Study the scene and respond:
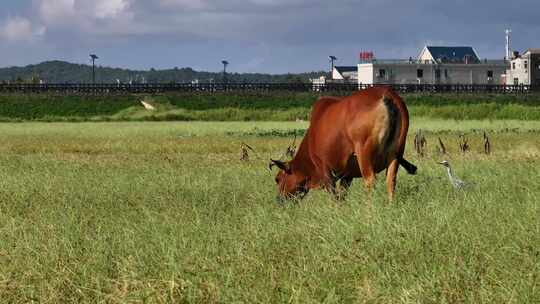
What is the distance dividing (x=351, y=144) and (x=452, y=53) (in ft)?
453

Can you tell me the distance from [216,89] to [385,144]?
80.3m

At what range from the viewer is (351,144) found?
1262cm

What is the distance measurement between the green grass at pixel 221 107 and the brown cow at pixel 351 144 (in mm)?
52003

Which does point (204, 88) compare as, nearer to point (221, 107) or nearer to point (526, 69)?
point (221, 107)

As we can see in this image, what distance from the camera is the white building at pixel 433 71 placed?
133m

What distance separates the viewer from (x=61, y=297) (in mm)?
7230

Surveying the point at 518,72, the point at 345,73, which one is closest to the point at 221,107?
the point at 518,72

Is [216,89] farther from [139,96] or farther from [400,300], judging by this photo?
[400,300]

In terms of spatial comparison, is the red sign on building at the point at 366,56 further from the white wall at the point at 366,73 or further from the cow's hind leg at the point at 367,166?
the cow's hind leg at the point at 367,166

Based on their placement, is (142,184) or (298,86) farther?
(298,86)

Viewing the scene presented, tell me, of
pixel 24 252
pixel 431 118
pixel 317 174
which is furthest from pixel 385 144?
pixel 431 118

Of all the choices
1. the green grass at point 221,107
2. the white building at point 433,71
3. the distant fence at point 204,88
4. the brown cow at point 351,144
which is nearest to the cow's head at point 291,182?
the brown cow at point 351,144

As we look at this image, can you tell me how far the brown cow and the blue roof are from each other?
131 meters

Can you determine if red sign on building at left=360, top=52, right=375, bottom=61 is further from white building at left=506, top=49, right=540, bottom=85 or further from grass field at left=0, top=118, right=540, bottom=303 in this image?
grass field at left=0, top=118, right=540, bottom=303
